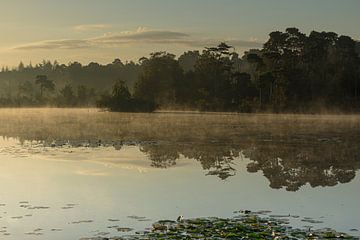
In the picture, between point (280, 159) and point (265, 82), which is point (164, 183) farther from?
point (265, 82)

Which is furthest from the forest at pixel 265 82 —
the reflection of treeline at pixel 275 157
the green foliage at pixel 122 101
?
the reflection of treeline at pixel 275 157

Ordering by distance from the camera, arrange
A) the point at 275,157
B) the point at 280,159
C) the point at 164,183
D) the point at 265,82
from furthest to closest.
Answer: the point at 265,82 < the point at 275,157 < the point at 280,159 < the point at 164,183

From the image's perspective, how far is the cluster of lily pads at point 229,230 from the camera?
36.7 feet

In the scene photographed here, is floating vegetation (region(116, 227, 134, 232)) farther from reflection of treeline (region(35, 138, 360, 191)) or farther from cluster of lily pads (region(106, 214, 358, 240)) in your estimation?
reflection of treeline (region(35, 138, 360, 191))

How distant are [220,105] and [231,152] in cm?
6042

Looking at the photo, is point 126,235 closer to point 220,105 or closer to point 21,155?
→ point 21,155

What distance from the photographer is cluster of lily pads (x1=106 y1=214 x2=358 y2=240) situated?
440 inches

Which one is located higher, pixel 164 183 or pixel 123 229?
pixel 123 229

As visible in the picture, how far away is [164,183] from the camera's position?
59.7 ft

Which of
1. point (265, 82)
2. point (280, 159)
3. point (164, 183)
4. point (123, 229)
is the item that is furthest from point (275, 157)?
point (265, 82)

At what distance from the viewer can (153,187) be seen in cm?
Result: 1739

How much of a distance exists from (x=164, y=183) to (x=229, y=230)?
6.79m

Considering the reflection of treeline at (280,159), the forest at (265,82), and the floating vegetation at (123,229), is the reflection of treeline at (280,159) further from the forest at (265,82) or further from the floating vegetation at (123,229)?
the forest at (265,82)

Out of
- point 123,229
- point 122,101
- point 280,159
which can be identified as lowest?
point 280,159
